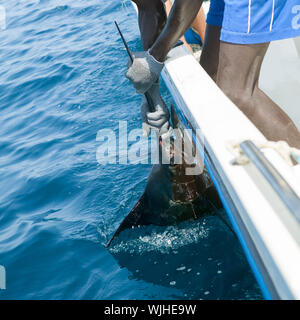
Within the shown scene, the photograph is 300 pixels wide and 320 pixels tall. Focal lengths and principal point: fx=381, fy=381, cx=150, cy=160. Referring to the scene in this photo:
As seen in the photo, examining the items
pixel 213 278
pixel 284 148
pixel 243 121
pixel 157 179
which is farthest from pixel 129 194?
pixel 284 148

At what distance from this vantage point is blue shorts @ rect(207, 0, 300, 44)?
1690 millimetres

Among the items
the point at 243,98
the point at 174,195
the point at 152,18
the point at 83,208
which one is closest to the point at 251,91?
the point at 243,98

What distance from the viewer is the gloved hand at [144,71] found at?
222 centimetres

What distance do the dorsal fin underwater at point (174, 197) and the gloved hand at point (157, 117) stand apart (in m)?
0.09

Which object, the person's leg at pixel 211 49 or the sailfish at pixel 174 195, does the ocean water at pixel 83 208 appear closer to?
the sailfish at pixel 174 195

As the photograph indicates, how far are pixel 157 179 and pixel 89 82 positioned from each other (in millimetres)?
3446

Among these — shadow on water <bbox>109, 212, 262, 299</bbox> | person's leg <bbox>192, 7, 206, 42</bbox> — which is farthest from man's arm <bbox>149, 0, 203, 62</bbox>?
person's leg <bbox>192, 7, 206, 42</bbox>

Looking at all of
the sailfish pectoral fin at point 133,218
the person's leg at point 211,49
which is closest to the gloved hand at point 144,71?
the person's leg at point 211,49

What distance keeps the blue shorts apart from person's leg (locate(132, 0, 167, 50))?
102 centimetres

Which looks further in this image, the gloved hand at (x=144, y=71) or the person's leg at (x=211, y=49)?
the person's leg at (x=211, y=49)

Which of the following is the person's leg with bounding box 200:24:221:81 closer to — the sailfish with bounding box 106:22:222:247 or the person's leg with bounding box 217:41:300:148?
the sailfish with bounding box 106:22:222:247

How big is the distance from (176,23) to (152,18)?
687mm

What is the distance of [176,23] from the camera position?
212cm

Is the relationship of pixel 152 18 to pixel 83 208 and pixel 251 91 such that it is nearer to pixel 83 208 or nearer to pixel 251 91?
pixel 251 91
